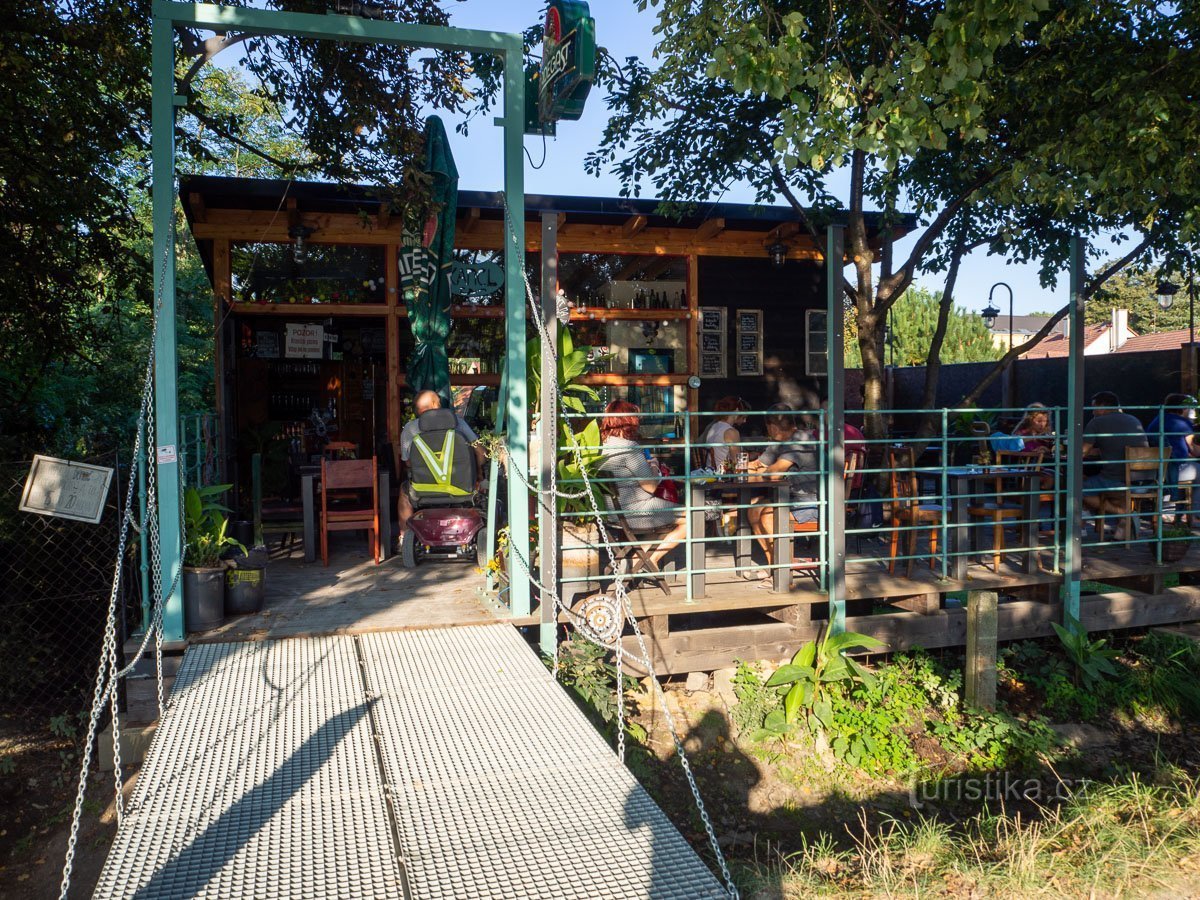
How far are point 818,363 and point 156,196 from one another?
8.67m

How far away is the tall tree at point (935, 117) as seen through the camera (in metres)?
6.18

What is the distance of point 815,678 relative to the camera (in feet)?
20.0

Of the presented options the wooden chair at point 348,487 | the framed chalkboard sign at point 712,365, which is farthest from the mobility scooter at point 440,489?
the framed chalkboard sign at point 712,365

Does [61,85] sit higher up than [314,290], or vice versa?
[61,85]

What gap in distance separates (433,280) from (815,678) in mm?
4160

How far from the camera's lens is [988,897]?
153 inches

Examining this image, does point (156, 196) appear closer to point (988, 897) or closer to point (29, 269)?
point (29, 269)

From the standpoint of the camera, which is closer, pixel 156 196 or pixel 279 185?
pixel 156 196

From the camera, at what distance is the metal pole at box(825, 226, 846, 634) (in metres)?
Answer: 5.80

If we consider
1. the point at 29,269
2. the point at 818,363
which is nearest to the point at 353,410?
the point at 29,269

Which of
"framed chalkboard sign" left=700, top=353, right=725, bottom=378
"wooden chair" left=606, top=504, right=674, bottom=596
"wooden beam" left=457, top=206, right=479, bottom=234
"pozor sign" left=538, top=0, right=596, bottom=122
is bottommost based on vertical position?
"wooden chair" left=606, top=504, right=674, bottom=596

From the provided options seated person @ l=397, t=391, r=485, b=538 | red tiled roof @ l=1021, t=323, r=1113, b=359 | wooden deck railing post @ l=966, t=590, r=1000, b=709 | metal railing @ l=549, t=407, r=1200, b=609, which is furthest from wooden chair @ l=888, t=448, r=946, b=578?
red tiled roof @ l=1021, t=323, r=1113, b=359

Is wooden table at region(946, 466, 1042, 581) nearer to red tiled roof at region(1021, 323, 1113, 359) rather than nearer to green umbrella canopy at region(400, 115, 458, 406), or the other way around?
green umbrella canopy at region(400, 115, 458, 406)

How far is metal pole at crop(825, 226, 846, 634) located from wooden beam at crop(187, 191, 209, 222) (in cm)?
631
